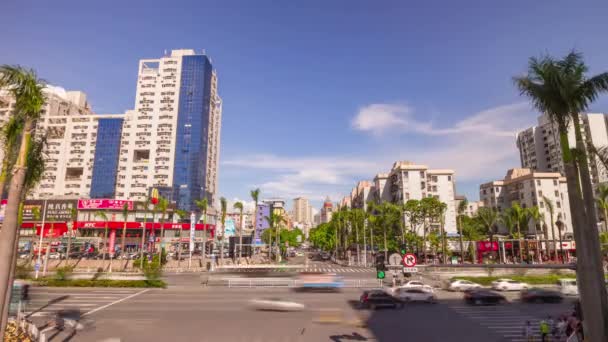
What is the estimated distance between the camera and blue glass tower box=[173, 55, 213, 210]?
111500 mm

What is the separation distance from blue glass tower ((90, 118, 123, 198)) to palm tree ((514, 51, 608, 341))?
12692cm

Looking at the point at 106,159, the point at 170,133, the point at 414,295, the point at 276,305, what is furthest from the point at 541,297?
the point at 106,159

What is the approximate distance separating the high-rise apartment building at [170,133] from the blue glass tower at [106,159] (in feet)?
6.82

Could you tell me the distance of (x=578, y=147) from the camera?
8727 millimetres

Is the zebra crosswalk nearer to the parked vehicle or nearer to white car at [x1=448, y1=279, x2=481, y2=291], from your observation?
white car at [x1=448, y1=279, x2=481, y2=291]

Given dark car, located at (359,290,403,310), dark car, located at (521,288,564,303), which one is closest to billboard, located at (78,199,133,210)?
dark car, located at (359,290,403,310)

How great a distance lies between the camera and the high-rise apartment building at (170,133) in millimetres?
112812

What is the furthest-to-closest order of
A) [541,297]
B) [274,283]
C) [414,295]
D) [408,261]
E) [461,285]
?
[274,283]
[461,285]
[541,297]
[414,295]
[408,261]

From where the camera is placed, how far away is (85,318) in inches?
818

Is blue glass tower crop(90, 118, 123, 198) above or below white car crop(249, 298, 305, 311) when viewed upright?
above

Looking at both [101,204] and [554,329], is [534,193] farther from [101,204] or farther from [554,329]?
[101,204]

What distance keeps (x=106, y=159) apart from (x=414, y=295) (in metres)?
118

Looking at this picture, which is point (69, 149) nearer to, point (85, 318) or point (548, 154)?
point (85, 318)

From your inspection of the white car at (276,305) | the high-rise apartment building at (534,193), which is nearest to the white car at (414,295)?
the white car at (276,305)
